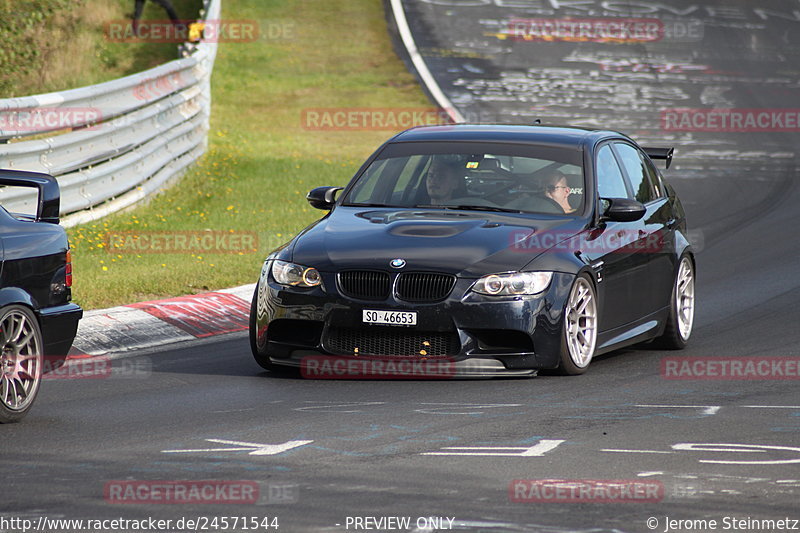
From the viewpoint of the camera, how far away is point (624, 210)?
9875 mm

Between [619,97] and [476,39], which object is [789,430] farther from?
[476,39]

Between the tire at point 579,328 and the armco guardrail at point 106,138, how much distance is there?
20.0ft

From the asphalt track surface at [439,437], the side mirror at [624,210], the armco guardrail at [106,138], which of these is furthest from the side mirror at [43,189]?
the armco guardrail at [106,138]

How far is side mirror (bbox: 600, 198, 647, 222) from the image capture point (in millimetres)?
9883

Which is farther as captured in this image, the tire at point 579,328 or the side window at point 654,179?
the side window at point 654,179

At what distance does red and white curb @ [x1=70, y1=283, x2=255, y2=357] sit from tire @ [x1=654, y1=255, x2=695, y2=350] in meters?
3.29

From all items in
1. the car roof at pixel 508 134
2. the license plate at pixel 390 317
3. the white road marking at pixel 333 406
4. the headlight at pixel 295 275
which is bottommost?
the white road marking at pixel 333 406

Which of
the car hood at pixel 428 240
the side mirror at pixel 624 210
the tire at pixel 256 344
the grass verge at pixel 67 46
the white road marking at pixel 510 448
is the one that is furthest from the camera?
the grass verge at pixel 67 46

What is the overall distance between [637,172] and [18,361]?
5.21 metres

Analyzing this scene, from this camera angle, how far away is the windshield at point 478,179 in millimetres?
10094

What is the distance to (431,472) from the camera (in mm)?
6547

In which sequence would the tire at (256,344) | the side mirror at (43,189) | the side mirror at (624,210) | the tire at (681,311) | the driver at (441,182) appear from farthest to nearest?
1. the tire at (681,311)
2. the driver at (441,182)
3. the side mirror at (624,210)
4. the tire at (256,344)
5. the side mirror at (43,189)

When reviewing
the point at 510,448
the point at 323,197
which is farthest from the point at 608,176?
the point at 510,448

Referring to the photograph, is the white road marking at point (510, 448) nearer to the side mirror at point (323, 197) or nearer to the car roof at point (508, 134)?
the side mirror at point (323, 197)
